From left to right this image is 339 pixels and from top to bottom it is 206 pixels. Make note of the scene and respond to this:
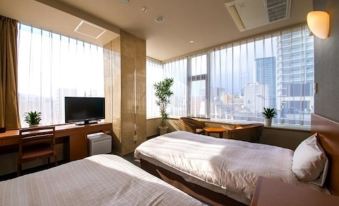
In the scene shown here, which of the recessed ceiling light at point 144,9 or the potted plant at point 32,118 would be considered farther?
the potted plant at point 32,118

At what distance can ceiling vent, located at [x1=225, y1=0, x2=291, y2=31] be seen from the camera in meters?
2.53

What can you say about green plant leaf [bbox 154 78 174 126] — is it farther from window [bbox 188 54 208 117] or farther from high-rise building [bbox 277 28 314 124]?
high-rise building [bbox 277 28 314 124]

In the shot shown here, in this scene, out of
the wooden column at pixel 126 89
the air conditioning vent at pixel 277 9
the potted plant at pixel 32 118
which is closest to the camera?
the air conditioning vent at pixel 277 9

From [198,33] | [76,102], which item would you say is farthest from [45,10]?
[198,33]

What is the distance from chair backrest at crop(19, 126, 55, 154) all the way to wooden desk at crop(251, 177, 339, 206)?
2.99 meters

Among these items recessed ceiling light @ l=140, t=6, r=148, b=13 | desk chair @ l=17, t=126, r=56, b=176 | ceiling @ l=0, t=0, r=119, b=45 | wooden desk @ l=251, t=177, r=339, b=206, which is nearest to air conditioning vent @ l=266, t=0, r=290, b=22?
recessed ceiling light @ l=140, t=6, r=148, b=13

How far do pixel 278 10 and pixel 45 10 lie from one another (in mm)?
3831

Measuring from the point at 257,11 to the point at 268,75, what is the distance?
151cm

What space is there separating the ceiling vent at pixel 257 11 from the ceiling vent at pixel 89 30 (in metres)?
2.46

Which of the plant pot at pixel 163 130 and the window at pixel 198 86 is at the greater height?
the window at pixel 198 86

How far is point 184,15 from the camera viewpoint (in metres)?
3.02

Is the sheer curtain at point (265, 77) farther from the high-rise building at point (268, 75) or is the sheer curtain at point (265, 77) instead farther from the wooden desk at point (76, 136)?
the wooden desk at point (76, 136)

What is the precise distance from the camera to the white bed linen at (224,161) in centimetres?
150

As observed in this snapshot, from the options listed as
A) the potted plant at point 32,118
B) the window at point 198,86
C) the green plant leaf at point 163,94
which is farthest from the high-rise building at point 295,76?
the potted plant at point 32,118
